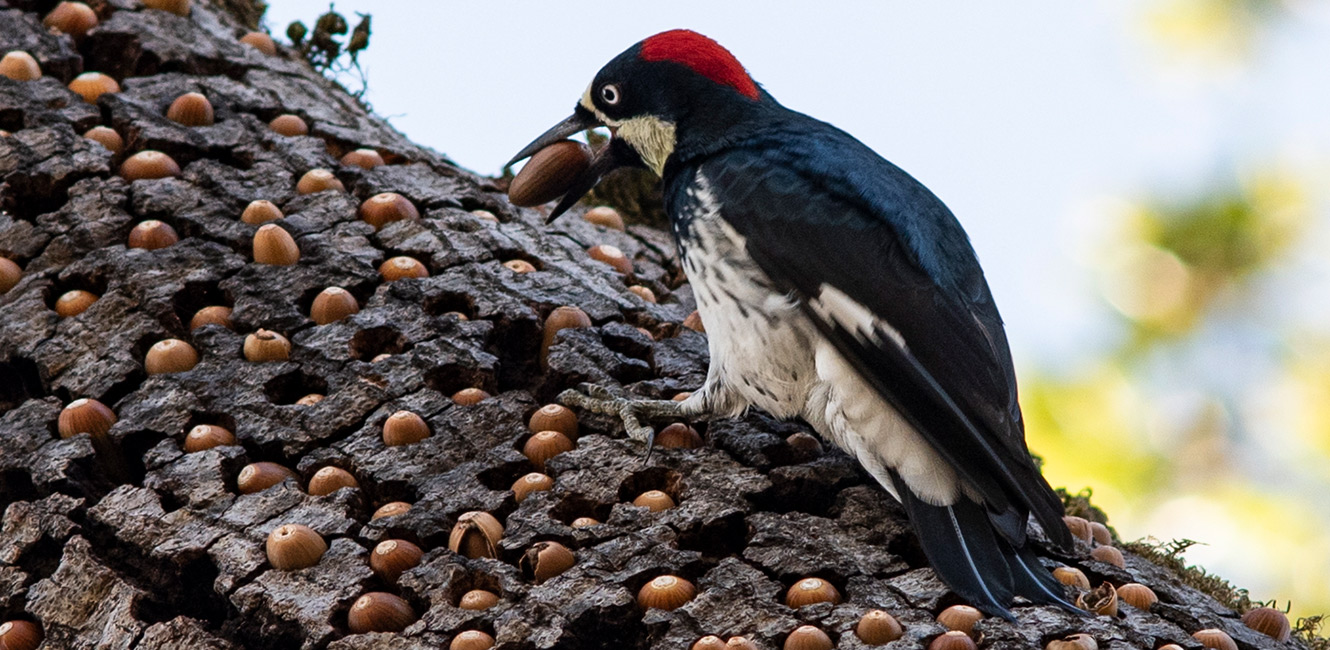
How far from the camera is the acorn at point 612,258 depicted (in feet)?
10.9

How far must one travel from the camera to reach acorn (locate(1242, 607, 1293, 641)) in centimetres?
234

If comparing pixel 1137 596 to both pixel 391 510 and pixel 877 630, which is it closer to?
pixel 877 630

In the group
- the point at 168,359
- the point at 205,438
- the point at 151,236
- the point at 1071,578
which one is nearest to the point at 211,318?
the point at 168,359

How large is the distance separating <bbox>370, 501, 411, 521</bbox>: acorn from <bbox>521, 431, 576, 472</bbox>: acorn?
0.83 feet

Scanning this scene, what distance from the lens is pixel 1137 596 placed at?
224 cm

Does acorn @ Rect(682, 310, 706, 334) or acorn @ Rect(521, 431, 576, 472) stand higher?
acorn @ Rect(682, 310, 706, 334)

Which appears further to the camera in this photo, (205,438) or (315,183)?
(315,183)

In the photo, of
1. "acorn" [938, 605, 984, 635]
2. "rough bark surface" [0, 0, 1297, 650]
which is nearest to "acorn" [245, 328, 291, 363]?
"rough bark surface" [0, 0, 1297, 650]

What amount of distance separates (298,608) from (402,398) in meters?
0.55

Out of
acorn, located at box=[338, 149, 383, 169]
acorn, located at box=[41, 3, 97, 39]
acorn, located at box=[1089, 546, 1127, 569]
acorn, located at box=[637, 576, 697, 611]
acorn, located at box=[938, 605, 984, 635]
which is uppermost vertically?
acorn, located at box=[41, 3, 97, 39]

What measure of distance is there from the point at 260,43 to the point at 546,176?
47.5 inches

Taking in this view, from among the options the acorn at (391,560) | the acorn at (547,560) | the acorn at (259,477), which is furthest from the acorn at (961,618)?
the acorn at (259,477)

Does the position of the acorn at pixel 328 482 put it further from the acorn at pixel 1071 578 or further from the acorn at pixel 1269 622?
the acorn at pixel 1269 622

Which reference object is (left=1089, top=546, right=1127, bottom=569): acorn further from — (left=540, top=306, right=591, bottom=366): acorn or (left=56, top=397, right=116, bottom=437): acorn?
(left=56, top=397, right=116, bottom=437): acorn
